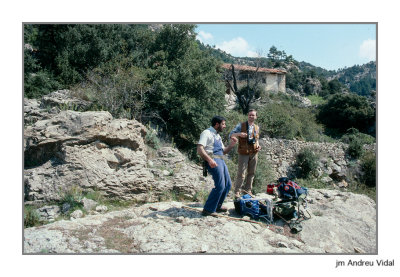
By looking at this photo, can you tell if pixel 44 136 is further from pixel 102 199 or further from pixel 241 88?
pixel 241 88

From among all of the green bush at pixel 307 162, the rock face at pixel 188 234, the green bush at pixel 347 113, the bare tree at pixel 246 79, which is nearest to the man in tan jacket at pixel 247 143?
the rock face at pixel 188 234

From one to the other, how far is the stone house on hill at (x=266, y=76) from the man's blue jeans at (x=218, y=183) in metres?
21.0

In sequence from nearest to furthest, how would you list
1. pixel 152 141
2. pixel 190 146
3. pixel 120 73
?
pixel 152 141 → pixel 120 73 → pixel 190 146

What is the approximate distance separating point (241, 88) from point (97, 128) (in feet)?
67.0

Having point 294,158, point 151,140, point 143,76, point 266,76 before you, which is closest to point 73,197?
point 151,140

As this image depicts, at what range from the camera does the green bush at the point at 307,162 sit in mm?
14289

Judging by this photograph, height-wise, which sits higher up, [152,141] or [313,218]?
[152,141]

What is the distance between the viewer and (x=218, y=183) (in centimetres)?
487

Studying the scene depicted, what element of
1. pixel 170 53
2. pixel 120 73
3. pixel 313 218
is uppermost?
pixel 170 53

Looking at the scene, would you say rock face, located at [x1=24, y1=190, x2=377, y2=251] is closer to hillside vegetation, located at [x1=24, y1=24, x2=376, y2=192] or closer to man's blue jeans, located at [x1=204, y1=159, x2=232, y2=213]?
man's blue jeans, located at [x1=204, y1=159, x2=232, y2=213]

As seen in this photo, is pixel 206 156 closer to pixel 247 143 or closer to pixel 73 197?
pixel 247 143

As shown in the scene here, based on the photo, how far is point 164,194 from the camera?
653 cm

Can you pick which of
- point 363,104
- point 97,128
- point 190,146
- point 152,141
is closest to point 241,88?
point 363,104

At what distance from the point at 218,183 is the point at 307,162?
10.6 m
